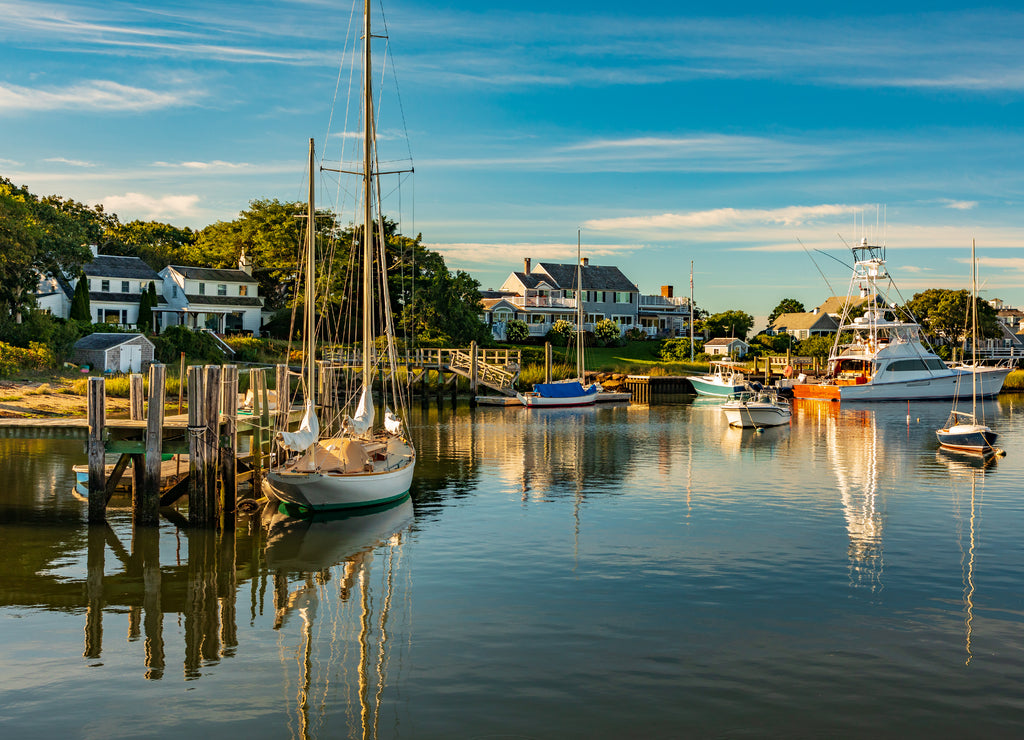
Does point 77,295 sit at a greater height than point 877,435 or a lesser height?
greater

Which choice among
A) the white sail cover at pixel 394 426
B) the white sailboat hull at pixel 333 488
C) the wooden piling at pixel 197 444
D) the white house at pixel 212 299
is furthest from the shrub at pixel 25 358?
the wooden piling at pixel 197 444

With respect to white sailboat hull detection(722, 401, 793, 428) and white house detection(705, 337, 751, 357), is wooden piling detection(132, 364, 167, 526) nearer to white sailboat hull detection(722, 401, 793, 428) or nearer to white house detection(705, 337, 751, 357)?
white sailboat hull detection(722, 401, 793, 428)

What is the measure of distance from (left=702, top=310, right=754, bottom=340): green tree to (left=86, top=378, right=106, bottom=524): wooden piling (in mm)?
99254

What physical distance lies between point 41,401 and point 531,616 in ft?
116

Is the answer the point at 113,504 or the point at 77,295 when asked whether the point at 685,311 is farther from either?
the point at 113,504

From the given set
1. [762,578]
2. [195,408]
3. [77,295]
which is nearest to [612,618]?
[762,578]

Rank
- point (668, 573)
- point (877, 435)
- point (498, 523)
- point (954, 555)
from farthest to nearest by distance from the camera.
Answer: point (877, 435) → point (498, 523) → point (954, 555) → point (668, 573)

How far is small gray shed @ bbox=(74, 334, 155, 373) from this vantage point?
5675cm

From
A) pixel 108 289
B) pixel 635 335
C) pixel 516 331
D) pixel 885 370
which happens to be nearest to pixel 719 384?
pixel 885 370

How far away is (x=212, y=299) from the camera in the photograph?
274ft

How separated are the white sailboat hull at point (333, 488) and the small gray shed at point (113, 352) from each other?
118ft

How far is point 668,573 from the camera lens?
20312mm

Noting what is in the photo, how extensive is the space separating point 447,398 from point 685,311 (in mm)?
59106

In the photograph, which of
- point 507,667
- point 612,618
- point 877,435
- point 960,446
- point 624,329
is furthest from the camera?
point 624,329
